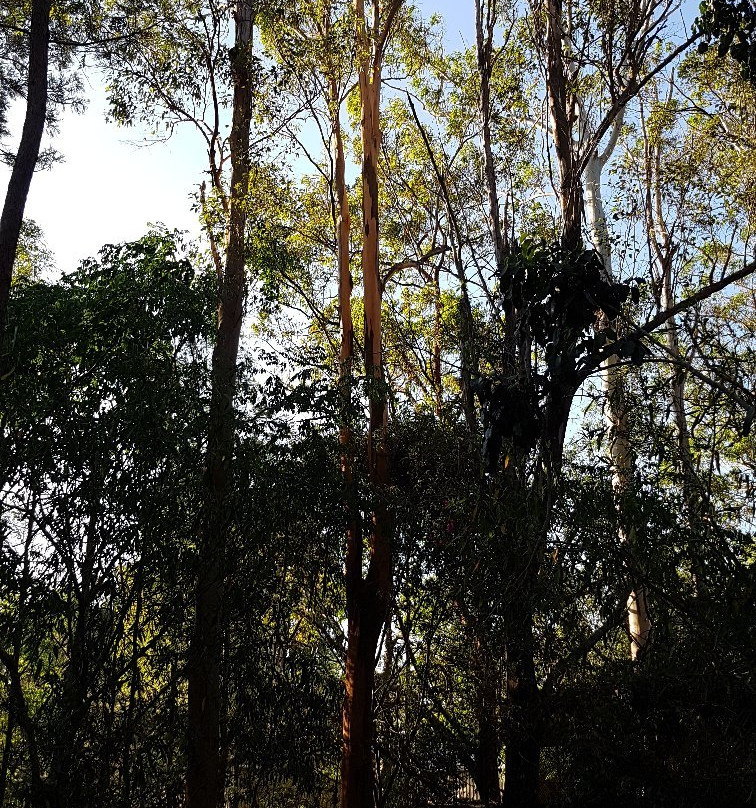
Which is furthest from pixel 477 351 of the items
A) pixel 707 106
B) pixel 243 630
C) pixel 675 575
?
pixel 707 106

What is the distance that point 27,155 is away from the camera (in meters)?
4.37

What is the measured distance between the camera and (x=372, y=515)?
5770 mm

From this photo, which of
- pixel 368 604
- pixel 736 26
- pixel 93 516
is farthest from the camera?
pixel 368 604

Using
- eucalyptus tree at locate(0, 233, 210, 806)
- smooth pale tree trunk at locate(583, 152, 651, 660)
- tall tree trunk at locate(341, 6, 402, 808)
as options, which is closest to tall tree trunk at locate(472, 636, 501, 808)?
tall tree trunk at locate(341, 6, 402, 808)

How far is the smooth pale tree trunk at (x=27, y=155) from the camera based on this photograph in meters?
4.08

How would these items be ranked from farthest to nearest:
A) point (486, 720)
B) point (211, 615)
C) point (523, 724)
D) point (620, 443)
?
1. point (620, 443)
2. point (486, 720)
3. point (523, 724)
4. point (211, 615)

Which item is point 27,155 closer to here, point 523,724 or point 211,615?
point 211,615

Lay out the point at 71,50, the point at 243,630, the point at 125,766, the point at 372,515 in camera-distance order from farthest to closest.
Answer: the point at 71,50 < the point at 372,515 < the point at 243,630 < the point at 125,766

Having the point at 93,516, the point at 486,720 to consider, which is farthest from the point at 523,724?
the point at 93,516

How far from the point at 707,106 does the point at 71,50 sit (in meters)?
6.79

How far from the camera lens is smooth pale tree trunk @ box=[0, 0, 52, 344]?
13.4 ft

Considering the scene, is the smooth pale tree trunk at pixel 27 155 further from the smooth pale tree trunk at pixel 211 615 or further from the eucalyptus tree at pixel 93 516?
the smooth pale tree trunk at pixel 211 615

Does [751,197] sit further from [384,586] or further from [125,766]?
[125,766]

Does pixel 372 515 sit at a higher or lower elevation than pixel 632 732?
higher
